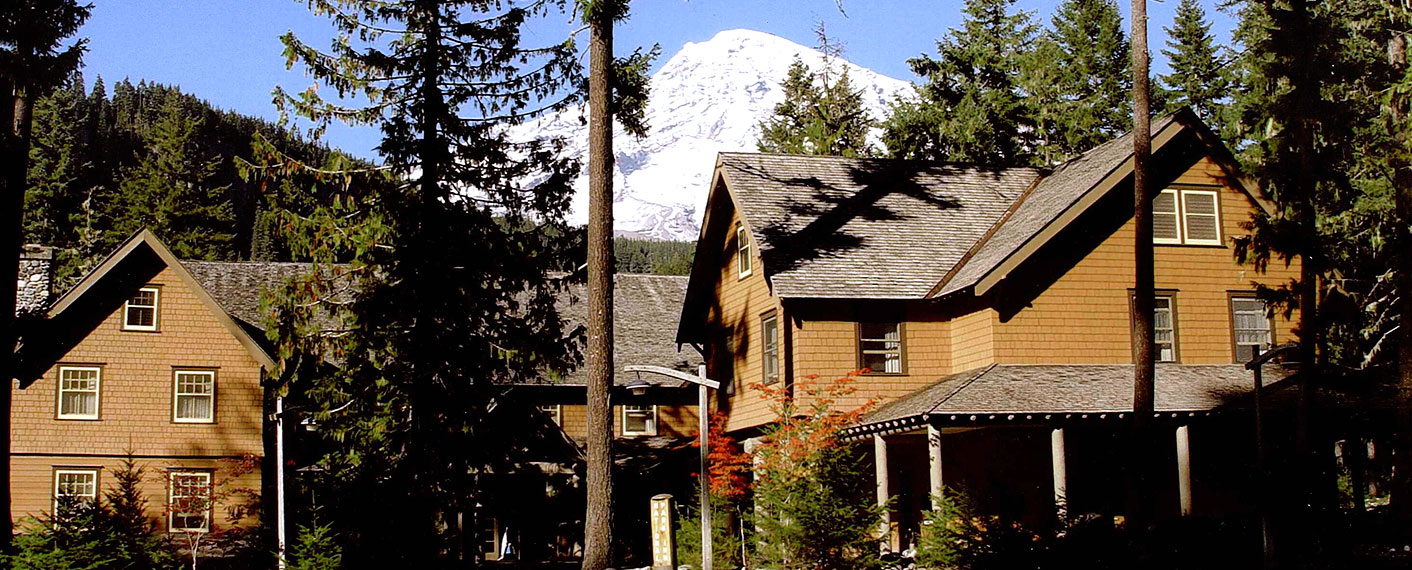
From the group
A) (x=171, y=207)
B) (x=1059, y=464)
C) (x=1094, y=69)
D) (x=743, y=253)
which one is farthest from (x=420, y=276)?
(x=171, y=207)

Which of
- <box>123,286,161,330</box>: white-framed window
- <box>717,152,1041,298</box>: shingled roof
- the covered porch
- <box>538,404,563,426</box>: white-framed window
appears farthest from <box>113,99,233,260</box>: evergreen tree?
the covered porch

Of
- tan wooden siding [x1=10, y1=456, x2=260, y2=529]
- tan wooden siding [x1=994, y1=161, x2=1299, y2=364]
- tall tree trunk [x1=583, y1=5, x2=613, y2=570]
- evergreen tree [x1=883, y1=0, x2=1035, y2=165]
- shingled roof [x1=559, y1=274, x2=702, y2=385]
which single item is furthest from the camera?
evergreen tree [x1=883, y1=0, x2=1035, y2=165]

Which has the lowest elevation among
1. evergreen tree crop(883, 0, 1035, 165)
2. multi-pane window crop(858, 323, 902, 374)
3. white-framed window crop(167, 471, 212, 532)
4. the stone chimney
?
white-framed window crop(167, 471, 212, 532)

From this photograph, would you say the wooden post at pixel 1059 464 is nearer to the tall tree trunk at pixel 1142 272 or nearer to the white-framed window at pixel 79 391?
the tall tree trunk at pixel 1142 272

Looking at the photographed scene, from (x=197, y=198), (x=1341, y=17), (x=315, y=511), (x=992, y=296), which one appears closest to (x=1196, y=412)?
(x=992, y=296)

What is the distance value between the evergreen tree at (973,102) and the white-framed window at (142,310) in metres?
27.5

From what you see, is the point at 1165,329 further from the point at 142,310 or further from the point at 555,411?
the point at 142,310

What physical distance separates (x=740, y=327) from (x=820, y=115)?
1003 inches

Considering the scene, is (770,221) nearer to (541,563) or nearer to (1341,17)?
(541,563)

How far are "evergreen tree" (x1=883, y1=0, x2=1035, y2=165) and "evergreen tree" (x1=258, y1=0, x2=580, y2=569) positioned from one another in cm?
2262

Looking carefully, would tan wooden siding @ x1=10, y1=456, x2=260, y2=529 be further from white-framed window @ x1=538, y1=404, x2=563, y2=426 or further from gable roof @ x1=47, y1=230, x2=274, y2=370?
white-framed window @ x1=538, y1=404, x2=563, y2=426

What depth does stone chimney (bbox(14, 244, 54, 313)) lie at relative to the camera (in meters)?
37.7

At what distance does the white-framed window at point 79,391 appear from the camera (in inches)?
1369

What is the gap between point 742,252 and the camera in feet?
105
